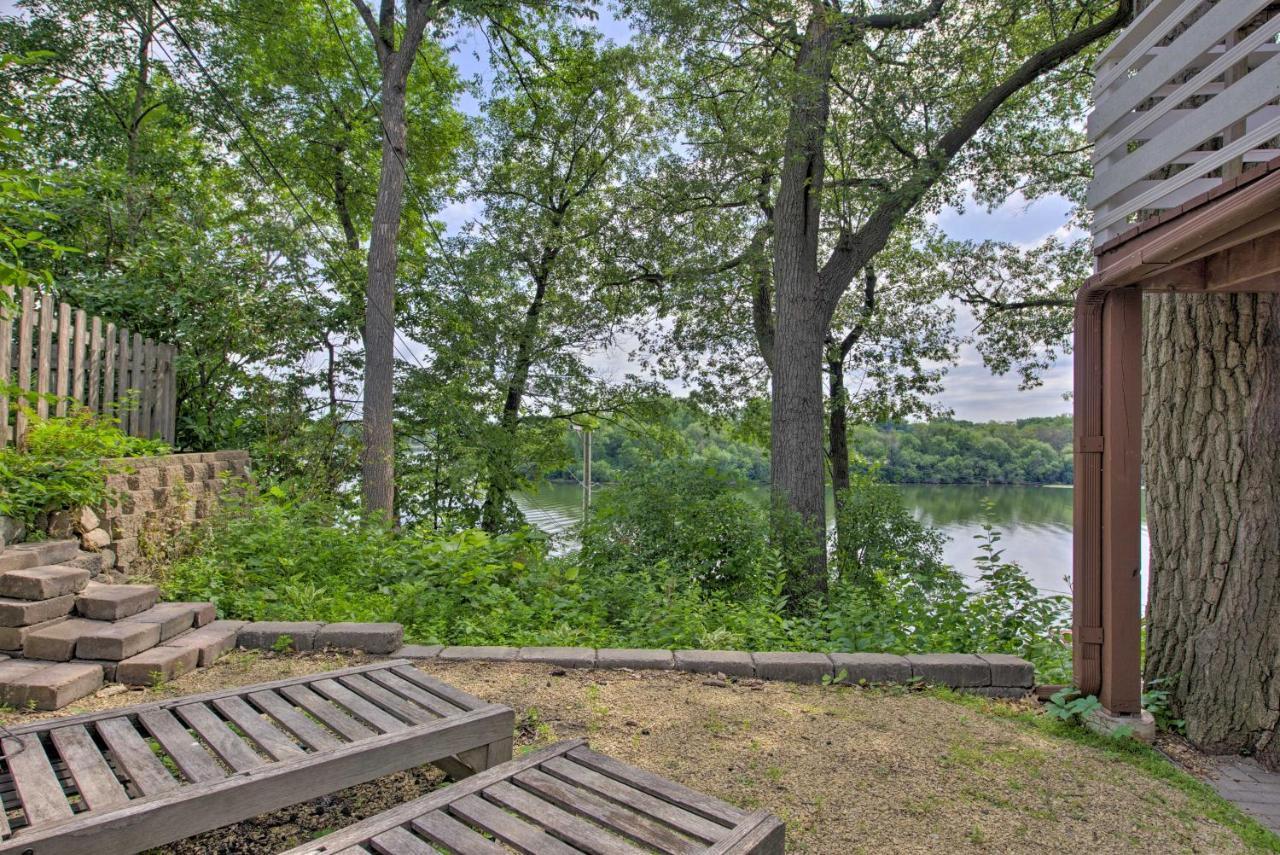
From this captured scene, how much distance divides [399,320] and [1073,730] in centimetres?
971

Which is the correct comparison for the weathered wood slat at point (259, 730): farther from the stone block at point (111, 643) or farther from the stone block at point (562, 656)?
the stone block at point (562, 656)

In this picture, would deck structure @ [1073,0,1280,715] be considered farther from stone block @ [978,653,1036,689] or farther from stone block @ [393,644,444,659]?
stone block @ [393,644,444,659]

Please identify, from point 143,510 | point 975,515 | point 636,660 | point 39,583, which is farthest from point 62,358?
point 975,515

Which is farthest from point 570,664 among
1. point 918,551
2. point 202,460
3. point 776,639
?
point 918,551

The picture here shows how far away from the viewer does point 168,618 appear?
11.4 feet

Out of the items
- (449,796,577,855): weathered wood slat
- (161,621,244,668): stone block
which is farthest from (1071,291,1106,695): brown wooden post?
(161,621,244,668): stone block

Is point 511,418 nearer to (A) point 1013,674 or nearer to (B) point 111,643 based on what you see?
(B) point 111,643

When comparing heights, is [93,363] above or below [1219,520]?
above

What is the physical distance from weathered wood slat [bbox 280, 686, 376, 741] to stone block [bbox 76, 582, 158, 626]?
1658 mm

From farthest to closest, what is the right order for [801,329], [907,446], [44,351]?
[907,446] → [801,329] → [44,351]

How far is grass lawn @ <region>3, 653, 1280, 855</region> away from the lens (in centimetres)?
214

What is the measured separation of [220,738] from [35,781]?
41cm

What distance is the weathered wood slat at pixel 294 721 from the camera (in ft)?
6.58

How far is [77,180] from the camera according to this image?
21.8ft
